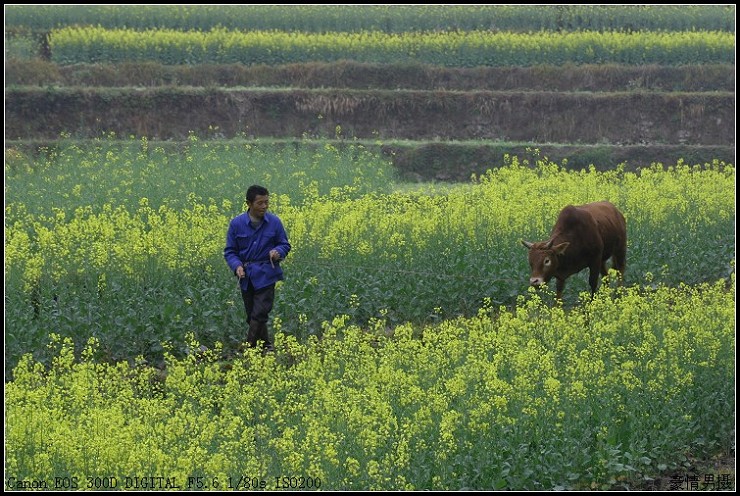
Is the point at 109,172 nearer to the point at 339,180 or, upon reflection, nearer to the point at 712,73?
the point at 339,180

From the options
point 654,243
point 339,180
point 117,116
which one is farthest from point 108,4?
point 654,243

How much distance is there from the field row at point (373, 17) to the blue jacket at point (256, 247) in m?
27.8

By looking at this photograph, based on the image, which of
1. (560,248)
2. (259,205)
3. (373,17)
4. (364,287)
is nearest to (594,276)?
(560,248)

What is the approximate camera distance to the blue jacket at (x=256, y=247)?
12789 millimetres

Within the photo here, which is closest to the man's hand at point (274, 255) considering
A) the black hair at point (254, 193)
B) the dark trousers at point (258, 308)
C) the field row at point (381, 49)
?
the dark trousers at point (258, 308)

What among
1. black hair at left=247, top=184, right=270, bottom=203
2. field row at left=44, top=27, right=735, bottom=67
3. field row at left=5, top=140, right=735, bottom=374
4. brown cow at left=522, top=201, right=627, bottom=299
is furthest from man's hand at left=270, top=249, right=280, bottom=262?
field row at left=44, top=27, right=735, bottom=67

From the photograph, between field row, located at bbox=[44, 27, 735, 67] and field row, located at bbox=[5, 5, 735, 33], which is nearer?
field row, located at bbox=[44, 27, 735, 67]

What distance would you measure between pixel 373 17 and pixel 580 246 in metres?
27.4

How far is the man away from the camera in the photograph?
12.8 meters

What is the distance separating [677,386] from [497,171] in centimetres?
1546

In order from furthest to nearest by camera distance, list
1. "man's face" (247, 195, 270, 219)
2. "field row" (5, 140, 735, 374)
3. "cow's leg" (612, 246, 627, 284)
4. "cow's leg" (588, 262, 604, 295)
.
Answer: "cow's leg" (612, 246, 627, 284) → "cow's leg" (588, 262, 604, 295) → "field row" (5, 140, 735, 374) → "man's face" (247, 195, 270, 219)

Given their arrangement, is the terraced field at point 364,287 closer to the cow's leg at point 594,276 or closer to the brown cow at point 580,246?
the cow's leg at point 594,276

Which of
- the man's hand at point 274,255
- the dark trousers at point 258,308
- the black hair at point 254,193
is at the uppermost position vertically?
the black hair at point 254,193

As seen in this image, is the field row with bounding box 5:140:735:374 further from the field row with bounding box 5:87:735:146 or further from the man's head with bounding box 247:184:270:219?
the field row with bounding box 5:87:735:146
